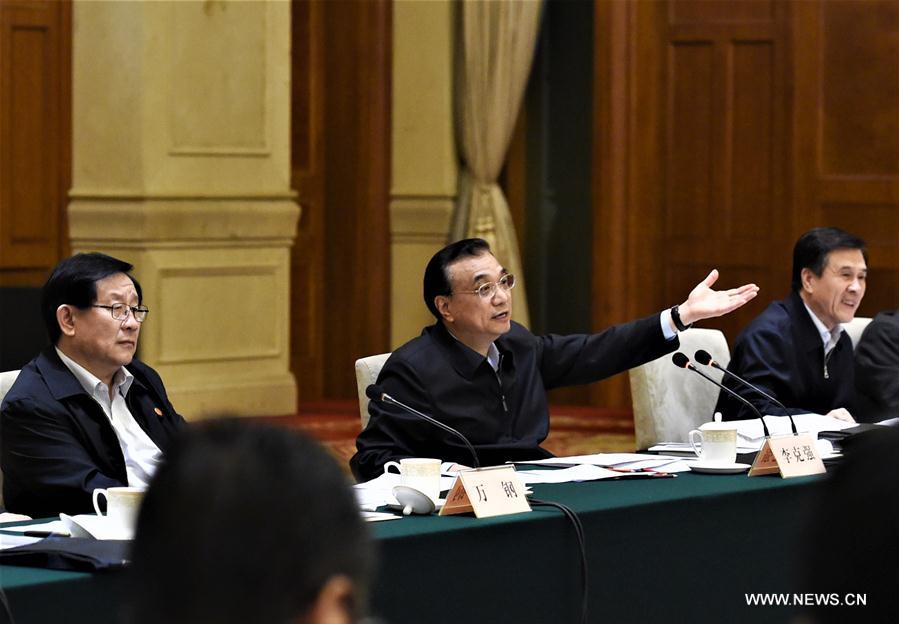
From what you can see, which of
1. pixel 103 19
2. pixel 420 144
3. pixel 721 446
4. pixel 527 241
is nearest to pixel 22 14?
pixel 103 19

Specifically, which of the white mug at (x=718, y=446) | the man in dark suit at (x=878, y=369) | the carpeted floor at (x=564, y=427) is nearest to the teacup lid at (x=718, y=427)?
the white mug at (x=718, y=446)

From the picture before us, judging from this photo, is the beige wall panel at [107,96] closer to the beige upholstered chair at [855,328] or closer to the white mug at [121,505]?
the beige upholstered chair at [855,328]

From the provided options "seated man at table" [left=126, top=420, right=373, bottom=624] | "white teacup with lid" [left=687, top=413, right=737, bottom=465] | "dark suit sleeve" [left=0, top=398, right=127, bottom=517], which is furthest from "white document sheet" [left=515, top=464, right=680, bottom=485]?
"seated man at table" [left=126, top=420, right=373, bottom=624]

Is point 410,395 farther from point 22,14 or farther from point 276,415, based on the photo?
point 22,14

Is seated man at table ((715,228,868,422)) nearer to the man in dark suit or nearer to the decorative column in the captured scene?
the man in dark suit

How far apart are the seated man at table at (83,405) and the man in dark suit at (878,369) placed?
6.95ft

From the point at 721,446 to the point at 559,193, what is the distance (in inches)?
162

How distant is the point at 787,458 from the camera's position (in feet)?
11.1

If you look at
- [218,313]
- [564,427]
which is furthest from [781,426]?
[218,313]

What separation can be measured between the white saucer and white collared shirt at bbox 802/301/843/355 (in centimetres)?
122

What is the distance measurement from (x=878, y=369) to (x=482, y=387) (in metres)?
1.40

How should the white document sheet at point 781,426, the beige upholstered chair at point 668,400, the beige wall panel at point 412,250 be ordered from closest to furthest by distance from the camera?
the white document sheet at point 781,426 < the beige upholstered chair at point 668,400 < the beige wall panel at point 412,250

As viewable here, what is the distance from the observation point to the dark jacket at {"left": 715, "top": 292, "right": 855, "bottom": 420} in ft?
14.8

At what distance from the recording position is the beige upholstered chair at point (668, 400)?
14.2ft
